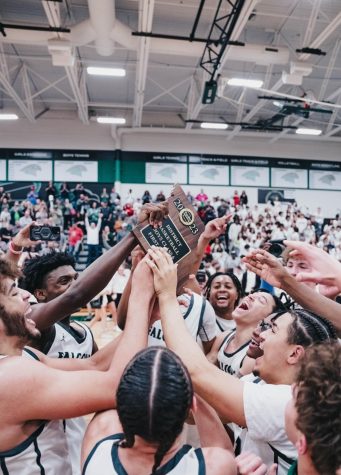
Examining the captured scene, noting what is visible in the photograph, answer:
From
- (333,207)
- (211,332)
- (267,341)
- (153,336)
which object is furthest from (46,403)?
(333,207)

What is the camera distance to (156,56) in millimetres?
14828

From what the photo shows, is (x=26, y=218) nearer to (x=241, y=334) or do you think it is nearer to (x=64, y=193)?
(x=64, y=193)

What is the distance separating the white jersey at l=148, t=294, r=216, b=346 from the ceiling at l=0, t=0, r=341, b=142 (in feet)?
27.4

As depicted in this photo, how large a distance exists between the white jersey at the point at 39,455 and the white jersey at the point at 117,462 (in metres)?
0.30

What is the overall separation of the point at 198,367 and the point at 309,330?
2.02ft

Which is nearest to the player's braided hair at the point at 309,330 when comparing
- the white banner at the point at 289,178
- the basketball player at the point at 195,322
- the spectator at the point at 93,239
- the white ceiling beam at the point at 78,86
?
the basketball player at the point at 195,322

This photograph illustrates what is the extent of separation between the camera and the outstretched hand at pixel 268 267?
1.91m

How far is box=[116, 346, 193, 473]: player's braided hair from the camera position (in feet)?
3.52

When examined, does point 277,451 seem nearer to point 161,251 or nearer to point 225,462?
point 225,462

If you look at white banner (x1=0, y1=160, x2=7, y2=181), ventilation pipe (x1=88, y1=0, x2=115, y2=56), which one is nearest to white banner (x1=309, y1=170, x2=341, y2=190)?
ventilation pipe (x1=88, y1=0, x2=115, y2=56)

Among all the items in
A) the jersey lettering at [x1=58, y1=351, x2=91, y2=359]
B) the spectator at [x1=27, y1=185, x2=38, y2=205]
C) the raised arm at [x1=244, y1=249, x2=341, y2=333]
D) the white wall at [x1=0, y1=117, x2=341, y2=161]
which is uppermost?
the white wall at [x1=0, y1=117, x2=341, y2=161]

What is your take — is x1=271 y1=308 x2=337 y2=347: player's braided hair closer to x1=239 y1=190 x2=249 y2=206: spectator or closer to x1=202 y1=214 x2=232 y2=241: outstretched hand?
x1=202 y1=214 x2=232 y2=241: outstretched hand

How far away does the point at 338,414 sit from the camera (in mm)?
1085

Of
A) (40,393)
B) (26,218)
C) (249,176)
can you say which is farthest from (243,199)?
(40,393)
